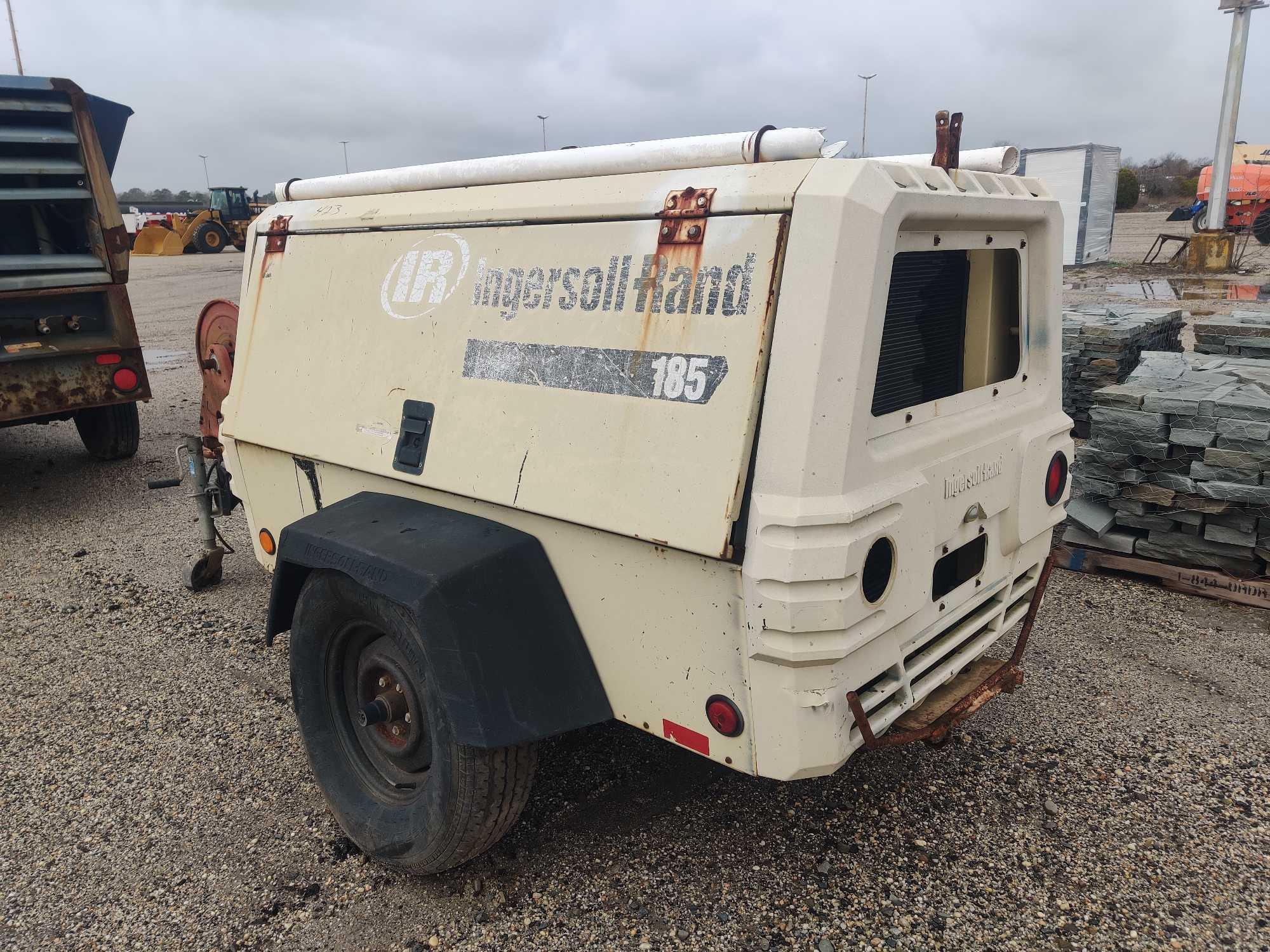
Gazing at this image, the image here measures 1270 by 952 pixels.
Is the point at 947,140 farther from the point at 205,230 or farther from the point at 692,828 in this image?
the point at 205,230

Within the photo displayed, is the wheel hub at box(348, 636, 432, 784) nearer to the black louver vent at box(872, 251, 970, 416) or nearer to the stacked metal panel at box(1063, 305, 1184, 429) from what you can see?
the black louver vent at box(872, 251, 970, 416)

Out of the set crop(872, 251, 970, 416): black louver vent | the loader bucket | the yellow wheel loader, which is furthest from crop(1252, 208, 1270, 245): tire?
the loader bucket

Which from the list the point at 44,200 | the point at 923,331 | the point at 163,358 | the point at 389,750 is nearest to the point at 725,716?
the point at 389,750

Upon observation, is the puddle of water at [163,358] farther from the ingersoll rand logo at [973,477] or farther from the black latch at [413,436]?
the ingersoll rand logo at [973,477]

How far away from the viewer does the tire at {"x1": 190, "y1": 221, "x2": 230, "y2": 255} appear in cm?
3189

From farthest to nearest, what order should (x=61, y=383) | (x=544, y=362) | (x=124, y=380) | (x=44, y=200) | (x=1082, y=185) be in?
(x=1082, y=185) < (x=124, y=380) < (x=61, y=383) < (x=44, y=200) < (x=544, y=362)

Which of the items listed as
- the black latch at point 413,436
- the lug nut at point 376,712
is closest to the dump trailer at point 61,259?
the black latch at point 413,436

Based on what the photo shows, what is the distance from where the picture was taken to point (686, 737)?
2.43 metres

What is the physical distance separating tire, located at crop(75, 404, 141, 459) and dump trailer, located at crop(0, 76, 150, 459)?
661mm

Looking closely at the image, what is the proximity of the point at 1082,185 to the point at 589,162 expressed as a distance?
19501mm

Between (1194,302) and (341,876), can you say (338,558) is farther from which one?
(1194,302)

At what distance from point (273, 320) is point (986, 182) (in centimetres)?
263

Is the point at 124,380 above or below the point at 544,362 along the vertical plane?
below

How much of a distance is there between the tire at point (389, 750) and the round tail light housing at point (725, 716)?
1.88 feet
